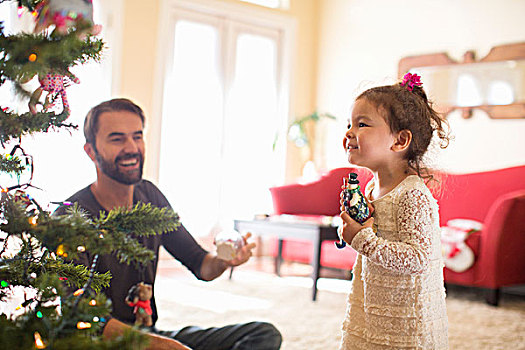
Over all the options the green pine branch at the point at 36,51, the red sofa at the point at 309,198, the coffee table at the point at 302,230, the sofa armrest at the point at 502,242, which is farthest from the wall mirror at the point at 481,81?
the green pine branch at the point at 36,51

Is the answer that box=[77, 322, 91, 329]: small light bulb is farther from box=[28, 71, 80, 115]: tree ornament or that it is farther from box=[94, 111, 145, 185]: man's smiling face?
box=[94, 111, 145, 185]: man's smiling face

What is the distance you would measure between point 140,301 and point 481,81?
408 cm

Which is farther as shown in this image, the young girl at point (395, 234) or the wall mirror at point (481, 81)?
the wall mirror at point (481, 81)

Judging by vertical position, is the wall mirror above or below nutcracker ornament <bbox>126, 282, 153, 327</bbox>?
above

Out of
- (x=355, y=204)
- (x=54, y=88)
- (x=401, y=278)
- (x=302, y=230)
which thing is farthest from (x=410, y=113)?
(x=302, y=230)

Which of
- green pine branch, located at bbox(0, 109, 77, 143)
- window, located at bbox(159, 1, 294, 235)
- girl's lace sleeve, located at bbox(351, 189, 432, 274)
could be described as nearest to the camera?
green pine branch, located at bbox(0, 109, 77, 143)

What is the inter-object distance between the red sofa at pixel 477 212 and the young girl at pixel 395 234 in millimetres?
1057

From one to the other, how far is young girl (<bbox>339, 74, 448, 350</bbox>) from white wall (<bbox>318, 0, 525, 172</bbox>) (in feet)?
9.73

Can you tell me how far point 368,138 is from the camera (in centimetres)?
140

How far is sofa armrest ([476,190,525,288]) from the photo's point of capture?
361 centimetres

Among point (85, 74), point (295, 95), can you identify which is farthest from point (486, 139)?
point (85, 74)

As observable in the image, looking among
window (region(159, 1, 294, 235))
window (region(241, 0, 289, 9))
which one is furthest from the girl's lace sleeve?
window (region(241, 0, 289, 9))

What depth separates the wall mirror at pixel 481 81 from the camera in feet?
15.5

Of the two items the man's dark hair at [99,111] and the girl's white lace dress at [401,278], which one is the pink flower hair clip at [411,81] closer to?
the girl's white lace dress at [401,278]
